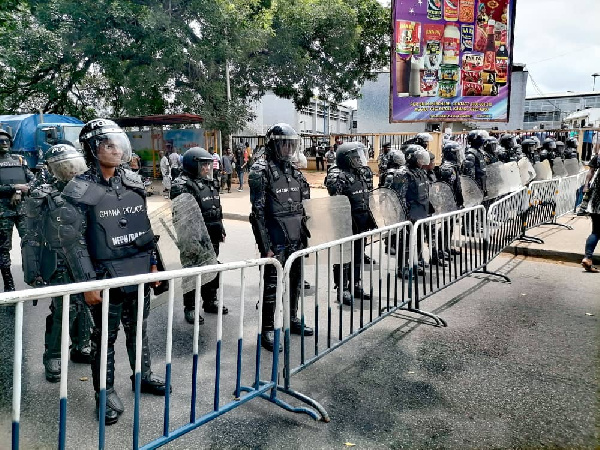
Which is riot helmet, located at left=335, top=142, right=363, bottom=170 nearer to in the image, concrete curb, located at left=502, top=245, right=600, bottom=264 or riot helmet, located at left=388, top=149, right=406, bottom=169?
riot helmet, located at left=388, top=149, right=406, bottom=169

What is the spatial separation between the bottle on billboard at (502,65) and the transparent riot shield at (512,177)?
424 inches

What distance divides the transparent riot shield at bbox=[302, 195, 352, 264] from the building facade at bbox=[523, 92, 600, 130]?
44.4 meters

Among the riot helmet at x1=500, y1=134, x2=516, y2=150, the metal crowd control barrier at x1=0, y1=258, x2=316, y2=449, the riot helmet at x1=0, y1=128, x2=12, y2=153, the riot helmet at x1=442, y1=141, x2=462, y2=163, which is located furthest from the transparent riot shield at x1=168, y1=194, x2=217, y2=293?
the riot helmet at x1=500, y1=134, x2=516, y2=150

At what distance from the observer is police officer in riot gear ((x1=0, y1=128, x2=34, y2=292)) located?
226 inches

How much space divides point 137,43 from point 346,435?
18468 millimetres

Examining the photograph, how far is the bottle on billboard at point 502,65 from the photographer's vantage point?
1734 centimetres

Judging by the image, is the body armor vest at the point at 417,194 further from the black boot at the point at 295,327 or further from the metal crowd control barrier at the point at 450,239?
the black boot at the point at 295,327

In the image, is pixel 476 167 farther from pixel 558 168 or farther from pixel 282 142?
pixel 282 142

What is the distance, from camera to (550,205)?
376 inches

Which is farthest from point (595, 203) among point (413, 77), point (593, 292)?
point (413, 77)

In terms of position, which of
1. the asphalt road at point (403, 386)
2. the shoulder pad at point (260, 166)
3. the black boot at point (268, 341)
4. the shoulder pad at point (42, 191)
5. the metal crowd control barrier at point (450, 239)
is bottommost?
the asphalt road at point (403, 386)

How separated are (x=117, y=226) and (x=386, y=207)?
11.6 feet

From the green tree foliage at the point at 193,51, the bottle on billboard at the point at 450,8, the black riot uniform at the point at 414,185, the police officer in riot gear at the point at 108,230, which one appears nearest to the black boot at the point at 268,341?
the police officer in riot gear at the point at 108,230

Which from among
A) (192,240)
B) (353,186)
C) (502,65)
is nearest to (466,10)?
(502,65)
